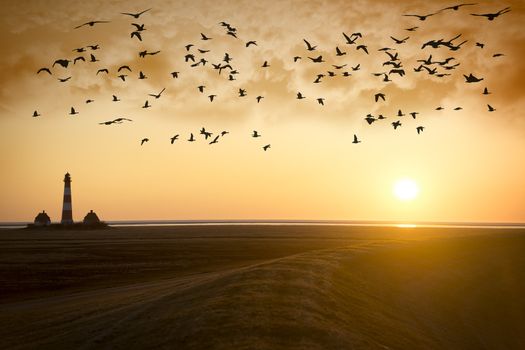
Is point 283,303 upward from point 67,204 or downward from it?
downward

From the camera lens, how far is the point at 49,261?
43094 mm

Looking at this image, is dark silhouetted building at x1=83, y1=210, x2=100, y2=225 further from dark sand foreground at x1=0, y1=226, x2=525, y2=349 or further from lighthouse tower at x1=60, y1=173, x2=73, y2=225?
dark sand foreground at x1=0, y1=226, x2=525, y2=349

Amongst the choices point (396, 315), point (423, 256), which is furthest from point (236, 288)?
point (423, 256)

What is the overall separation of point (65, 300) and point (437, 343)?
16.3 meters

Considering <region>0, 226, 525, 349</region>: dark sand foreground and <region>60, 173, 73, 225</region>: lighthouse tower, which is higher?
<region>60, 173, 73, 225</region>: lighthouse tower

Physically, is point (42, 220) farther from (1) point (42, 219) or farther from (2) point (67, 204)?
(2) point (67, 204)

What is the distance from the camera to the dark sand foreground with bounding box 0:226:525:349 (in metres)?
13.7

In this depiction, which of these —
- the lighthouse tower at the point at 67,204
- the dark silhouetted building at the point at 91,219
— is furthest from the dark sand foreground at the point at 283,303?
the dark silhouetted building at the point at 91,219

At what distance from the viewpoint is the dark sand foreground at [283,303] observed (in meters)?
13.7

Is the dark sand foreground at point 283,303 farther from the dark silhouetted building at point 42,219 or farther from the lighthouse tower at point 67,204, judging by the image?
the dark silhouetted building at point 42,219

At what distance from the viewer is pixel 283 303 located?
1550 centimetres

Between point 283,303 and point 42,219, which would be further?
point 42,219

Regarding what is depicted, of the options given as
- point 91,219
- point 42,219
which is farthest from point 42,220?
point 91,219

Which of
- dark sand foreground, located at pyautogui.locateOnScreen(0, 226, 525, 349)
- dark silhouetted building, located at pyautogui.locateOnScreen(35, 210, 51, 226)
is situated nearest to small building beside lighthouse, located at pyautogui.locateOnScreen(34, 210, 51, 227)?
dark silhouetted building, located at pyautogui.locateOnScreen(35, 210, 51, 226)
